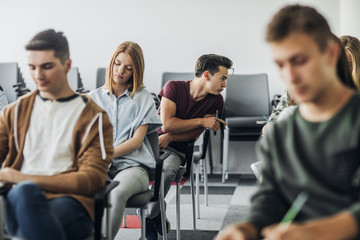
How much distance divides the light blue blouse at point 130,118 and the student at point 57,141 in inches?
28.4

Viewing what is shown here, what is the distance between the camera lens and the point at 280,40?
1.11 meters

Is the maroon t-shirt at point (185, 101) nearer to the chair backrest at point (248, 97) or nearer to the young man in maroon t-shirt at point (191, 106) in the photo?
the young man in maroon t-shirt at point (191, 106)

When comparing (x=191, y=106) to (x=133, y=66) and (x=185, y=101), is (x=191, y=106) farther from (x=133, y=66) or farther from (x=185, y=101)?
(x=133, y=66)

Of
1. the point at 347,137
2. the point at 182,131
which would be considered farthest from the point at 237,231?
the point at 182,131

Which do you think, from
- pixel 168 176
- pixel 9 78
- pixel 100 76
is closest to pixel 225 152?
pixel 100 76

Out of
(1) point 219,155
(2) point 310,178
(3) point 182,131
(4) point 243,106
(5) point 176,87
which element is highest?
(2) point 310,178

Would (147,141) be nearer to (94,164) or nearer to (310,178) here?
(94,164)

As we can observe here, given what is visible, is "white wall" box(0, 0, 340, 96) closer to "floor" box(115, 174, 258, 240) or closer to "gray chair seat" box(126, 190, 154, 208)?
"floor" box(115, 174, 258, 240)

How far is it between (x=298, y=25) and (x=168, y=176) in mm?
1857

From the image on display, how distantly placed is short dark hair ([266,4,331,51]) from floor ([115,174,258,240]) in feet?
5.40

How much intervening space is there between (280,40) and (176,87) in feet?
7.54

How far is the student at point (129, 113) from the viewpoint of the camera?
8.01ft

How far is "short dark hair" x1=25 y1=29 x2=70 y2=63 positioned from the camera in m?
1.75

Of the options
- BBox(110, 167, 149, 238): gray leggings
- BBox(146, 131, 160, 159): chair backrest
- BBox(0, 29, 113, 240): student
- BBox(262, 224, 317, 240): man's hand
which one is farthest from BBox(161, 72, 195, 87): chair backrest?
BBox(262, 224, 317, 240): man's hand
